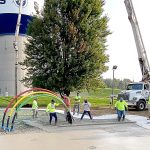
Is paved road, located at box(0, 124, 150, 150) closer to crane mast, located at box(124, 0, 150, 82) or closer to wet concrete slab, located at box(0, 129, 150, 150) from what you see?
wet concrete slab, located at box(0, 129, 150, 150)

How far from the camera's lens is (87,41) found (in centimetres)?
3975

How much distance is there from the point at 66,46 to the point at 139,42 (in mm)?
13807

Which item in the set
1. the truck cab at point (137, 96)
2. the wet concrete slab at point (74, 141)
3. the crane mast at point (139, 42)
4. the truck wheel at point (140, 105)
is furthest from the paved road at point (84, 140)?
the truck wheel at point (140, 105)

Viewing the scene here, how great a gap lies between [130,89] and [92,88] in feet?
26.0

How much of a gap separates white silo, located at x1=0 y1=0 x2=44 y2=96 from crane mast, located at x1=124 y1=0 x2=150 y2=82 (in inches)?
1160

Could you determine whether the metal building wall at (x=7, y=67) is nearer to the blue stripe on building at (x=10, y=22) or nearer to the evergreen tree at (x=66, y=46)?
the blue stripe on building at (x=10, y=22)

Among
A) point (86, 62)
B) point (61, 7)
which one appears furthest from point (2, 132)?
point (61, 7)

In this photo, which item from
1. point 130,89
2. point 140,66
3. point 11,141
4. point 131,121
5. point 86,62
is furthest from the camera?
point 86,62

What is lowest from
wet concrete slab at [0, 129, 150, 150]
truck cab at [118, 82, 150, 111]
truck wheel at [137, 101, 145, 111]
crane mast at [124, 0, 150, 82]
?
wet concrete slab at [0, 129, 150, 150]

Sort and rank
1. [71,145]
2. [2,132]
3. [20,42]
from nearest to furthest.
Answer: [71,145], [2,132], [20,42]

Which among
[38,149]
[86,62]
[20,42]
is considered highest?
[20,42]

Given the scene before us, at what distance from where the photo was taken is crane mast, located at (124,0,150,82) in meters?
26.3

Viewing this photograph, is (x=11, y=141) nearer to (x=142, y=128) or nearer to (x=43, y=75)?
(x=142, y=128)

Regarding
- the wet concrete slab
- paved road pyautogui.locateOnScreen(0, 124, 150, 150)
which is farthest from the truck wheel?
the wet concrete slab
